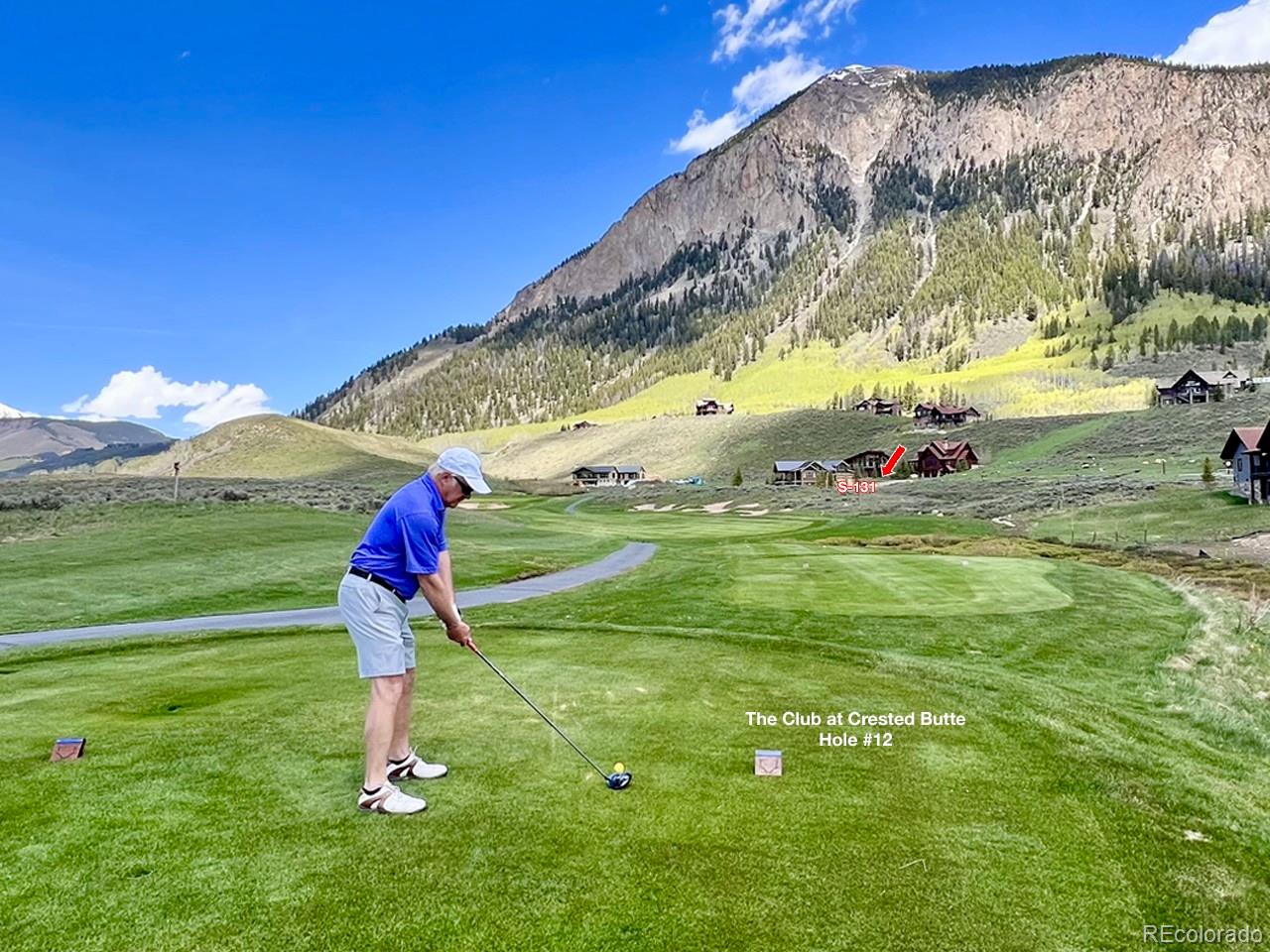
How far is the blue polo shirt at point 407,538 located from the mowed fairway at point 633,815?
6.77 feet

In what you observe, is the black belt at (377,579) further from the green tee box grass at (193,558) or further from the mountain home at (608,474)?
the mountain home at (608,474)

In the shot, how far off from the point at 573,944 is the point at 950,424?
17682cm

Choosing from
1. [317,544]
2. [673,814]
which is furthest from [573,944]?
[317,544]

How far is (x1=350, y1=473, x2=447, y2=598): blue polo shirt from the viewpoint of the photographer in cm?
755

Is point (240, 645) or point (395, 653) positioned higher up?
point (395, 653)

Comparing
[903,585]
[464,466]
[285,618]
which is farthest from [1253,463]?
[464,466]

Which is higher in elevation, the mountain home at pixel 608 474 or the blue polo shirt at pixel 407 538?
the blue polo shirt at pixel 407 538

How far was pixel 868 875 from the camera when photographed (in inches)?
226

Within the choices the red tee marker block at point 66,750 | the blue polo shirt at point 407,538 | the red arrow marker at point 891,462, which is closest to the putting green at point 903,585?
the blue polo shirt at point 407,538

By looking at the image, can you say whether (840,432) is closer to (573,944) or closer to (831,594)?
(831,594)

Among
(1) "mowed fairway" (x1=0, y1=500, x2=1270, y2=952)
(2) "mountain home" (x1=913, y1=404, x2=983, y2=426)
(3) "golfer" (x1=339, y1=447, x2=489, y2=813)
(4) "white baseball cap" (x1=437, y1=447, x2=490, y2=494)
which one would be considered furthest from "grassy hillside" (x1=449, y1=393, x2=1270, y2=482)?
(3) "golfer" (x1=339, y1=447, x2=489, y2=813)

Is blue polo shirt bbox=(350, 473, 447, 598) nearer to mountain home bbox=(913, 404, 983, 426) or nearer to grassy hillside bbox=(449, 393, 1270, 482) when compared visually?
grassy hillside bbox=(449, 393, 1270, 482)

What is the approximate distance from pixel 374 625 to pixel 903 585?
21.9 m

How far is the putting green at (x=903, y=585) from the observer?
22609 millimetres
